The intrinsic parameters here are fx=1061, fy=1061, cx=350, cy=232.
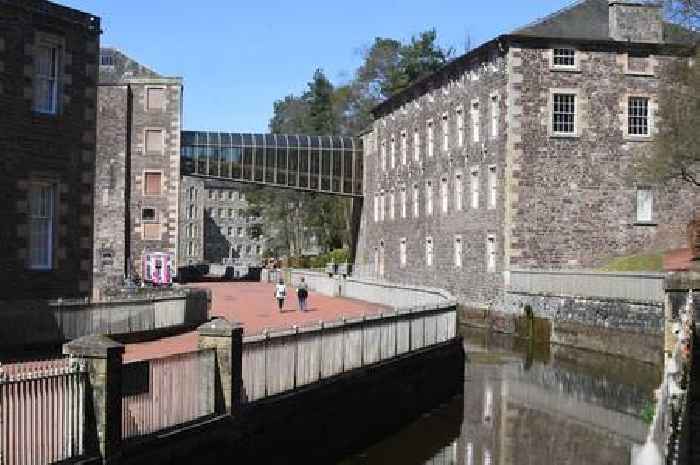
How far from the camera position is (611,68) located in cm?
4438

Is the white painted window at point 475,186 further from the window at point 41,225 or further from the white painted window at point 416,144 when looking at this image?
the window at point 41,225

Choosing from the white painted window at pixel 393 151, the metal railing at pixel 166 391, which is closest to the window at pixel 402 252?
the white painted window at pixel 393 151

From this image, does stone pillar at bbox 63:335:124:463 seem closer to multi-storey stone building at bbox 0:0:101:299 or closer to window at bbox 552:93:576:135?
multi-storey stone building at bbox 0:0:101:299

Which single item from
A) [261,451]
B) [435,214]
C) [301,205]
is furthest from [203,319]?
[301,205]

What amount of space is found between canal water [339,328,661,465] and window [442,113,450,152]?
20395mm

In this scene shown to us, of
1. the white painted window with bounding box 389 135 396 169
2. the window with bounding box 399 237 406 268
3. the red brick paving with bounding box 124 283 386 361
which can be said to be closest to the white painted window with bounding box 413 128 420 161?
the white painted window with bounding box 389 135 396 169

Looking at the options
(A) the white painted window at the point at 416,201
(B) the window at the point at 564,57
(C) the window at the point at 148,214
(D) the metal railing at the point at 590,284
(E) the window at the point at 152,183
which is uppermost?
(B) the window at the point at 564,57

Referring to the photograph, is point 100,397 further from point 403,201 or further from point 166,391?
point 403,201

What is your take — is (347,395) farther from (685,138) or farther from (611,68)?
(611,68)

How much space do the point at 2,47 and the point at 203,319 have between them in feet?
33.0

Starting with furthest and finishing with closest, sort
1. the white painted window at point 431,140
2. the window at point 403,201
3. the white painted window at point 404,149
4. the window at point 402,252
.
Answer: the window at point 403,201, the window at point 402,252, the white painted window at point 404,149, the white painted window at point 431,140

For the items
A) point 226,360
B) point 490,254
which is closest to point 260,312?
point 490,254

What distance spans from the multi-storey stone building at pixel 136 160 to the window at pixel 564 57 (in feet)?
88.5

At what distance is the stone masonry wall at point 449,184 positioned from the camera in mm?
45812
